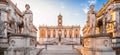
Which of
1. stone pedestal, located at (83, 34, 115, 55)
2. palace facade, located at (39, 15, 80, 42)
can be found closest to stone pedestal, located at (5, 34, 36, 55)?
stone pedestal, located at (83, 34, 115, 55)

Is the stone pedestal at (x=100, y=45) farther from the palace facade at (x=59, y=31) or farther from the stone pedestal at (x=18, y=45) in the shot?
the palace facade at (x=59, y=31)

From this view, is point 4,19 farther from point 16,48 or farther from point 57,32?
point 57,32

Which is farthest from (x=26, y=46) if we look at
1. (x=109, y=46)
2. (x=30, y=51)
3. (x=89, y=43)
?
(x=109, y=46)

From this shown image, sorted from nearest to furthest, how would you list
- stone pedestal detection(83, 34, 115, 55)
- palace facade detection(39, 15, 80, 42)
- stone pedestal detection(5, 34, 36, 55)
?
stone pedestal detection(83, 34, 115, 55) → stone pedestal detection(5, 34, 36, 55) → palace facade detection(39, 15, 80, 42)

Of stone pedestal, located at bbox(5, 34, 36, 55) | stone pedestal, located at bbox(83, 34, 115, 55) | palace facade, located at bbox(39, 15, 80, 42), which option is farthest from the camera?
palace facade, located at bbox(39, 15, 80, 42)

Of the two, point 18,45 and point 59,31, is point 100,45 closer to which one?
point 18,45

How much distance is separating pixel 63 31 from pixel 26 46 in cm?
8832

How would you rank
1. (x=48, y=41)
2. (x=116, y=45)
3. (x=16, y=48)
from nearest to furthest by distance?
(x=16, y=48) → (x=116, y=45) → (x=48, y=41)

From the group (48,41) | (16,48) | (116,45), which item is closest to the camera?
(16,48)

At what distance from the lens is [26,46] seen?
2475cm

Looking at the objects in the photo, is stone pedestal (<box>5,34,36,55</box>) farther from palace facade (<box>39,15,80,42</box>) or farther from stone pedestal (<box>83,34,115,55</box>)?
palace facade (<box>39,15,80,42</box>)

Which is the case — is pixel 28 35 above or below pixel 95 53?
above

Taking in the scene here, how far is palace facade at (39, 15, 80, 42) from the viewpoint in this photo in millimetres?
112000

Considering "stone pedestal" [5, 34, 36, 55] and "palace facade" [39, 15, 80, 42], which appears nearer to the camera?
"stone pedestal" [5, 34, 36, 55]
